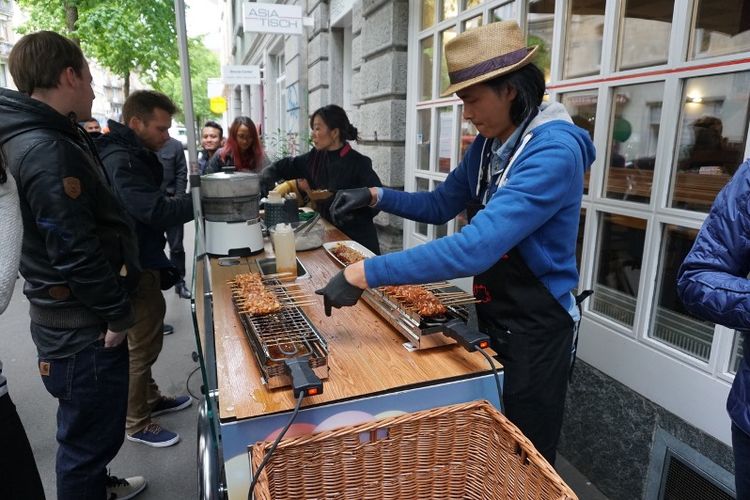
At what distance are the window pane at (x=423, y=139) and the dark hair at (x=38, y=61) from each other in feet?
9.60

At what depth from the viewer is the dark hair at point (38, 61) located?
175 centimetres

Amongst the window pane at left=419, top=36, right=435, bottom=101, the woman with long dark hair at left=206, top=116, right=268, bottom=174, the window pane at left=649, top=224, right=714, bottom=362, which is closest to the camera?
the window pane at left=649, top=224, right=714, bottom=362

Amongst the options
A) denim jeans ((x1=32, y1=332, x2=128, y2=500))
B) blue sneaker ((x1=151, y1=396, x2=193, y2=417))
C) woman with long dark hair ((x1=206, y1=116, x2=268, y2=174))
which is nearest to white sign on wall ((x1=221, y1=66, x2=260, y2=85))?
woman with long dark hair ((x1=206, y1=116, x2=268, y2=174))

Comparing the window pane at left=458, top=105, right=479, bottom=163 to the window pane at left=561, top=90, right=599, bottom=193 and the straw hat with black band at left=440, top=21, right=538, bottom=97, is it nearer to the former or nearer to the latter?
the window pane at left=561, top=90, right=599, bottom=193

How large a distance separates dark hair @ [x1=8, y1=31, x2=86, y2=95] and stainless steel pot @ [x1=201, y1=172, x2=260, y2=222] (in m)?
0.88

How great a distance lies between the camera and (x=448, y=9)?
3.69m

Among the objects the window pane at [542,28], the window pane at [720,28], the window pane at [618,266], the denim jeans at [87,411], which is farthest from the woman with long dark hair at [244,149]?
the window pane at [720,28]

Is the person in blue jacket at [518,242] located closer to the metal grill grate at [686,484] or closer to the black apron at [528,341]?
the black apron at [528,341]

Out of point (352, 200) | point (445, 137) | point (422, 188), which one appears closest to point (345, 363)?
point (352, 200)

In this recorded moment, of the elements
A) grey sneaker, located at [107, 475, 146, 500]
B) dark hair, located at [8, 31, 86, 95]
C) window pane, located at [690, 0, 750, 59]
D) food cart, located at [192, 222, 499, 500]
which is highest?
window pane, located at [690, 0, 750, 59]

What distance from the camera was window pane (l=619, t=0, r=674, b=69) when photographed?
2.04 meters

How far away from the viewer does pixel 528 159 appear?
142 centimetres

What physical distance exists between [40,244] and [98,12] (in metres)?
10.9

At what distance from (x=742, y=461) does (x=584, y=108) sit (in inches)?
69.3
